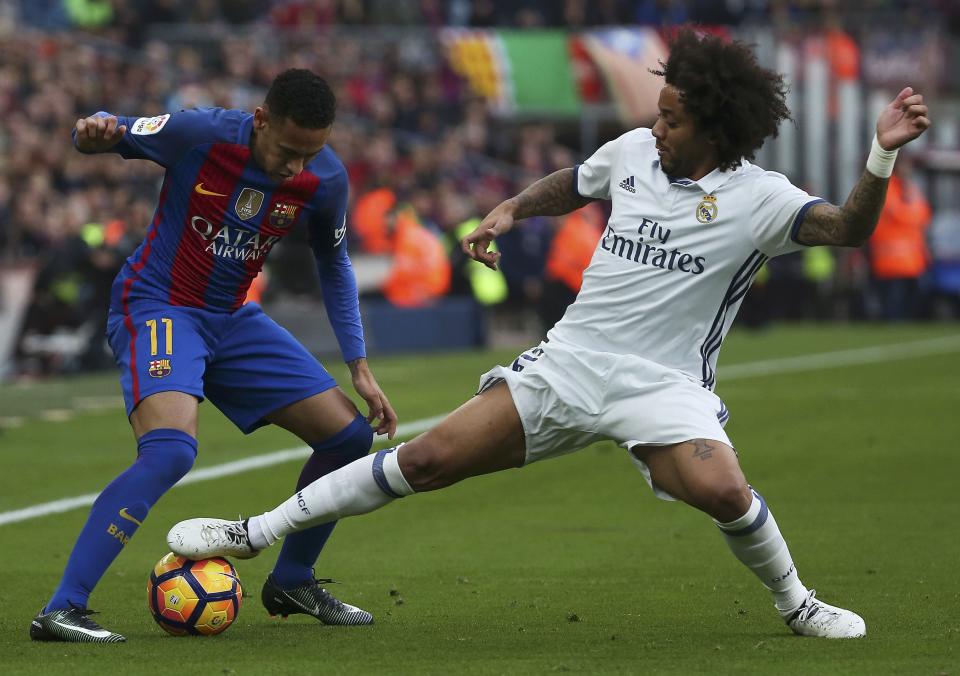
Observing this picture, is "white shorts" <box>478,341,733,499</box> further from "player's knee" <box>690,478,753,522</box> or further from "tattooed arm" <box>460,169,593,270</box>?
"tattooed arm" <box>460,169,593,270</box>

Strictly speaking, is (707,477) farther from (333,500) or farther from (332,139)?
(332,139)

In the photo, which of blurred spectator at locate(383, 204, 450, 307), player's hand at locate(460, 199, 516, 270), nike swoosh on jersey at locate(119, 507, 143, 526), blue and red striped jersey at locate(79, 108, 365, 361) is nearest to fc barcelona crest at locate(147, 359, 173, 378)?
blue and red striped jersey at locate(79, 108, 365, 361)

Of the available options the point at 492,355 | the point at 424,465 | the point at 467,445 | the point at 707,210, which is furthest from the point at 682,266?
the point at 492,355

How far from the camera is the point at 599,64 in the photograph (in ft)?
103

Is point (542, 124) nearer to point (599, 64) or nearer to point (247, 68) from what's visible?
point (599, 64)

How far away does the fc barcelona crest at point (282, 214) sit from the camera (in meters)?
6.93

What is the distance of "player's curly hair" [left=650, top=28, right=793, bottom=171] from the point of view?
645cm

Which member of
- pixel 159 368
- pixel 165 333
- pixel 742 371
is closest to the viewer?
pixel 159 368

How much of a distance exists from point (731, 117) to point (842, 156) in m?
28.0

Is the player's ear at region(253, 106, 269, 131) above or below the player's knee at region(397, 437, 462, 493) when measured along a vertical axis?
above

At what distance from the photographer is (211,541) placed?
656 cm

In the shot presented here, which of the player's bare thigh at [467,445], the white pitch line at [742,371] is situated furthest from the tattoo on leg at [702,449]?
the white pitch line at [742,371]

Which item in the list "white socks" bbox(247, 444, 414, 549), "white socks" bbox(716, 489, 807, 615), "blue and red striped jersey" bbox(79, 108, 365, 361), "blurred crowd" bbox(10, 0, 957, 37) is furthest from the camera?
"blurred crowd" bbox(10, 0, 957, 37)

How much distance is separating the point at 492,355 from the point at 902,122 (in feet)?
58.6
